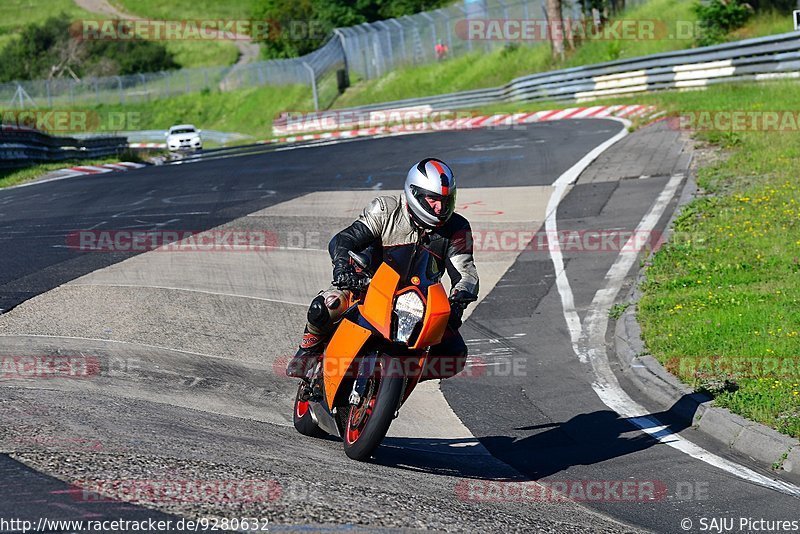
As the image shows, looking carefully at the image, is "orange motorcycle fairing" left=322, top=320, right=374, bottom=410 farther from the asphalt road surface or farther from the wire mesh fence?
the wire mesh fence

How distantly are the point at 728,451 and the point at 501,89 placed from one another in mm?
36746

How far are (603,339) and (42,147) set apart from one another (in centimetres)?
2422

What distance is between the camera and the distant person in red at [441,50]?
5569 cm

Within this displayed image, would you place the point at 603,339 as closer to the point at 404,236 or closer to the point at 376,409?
the point at 404,236

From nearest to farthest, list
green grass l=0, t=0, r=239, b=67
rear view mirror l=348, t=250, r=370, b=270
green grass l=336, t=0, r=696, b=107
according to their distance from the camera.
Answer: rear view mirror l=348, t=250, r=370, b=270, green grass l=336, t=0, r=696, b=107, green grass l=0, t=0, r=239, b=67

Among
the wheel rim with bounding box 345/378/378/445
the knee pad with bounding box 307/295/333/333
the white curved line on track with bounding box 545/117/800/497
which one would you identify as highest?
the knee pad with bounding box 307/295/333/333

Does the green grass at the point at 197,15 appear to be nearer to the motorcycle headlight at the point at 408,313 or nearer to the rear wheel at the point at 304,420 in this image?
the rear wheel at the point at 304,420

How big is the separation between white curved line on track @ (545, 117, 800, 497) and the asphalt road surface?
54 mm

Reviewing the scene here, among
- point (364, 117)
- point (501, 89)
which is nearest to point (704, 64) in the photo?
point (501, 89)

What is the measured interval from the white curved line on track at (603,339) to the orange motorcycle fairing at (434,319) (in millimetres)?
2280

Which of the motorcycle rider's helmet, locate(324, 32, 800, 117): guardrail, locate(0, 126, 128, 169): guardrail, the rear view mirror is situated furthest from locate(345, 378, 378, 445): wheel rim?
locate(0, 126, 128, 169): guardrail

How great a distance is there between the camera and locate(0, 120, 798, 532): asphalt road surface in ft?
18.3

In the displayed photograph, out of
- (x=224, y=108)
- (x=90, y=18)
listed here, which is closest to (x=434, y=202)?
(x=224, y=108)

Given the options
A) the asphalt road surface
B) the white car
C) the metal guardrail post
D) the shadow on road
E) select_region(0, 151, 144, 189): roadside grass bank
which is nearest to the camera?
the asphalt road surface
